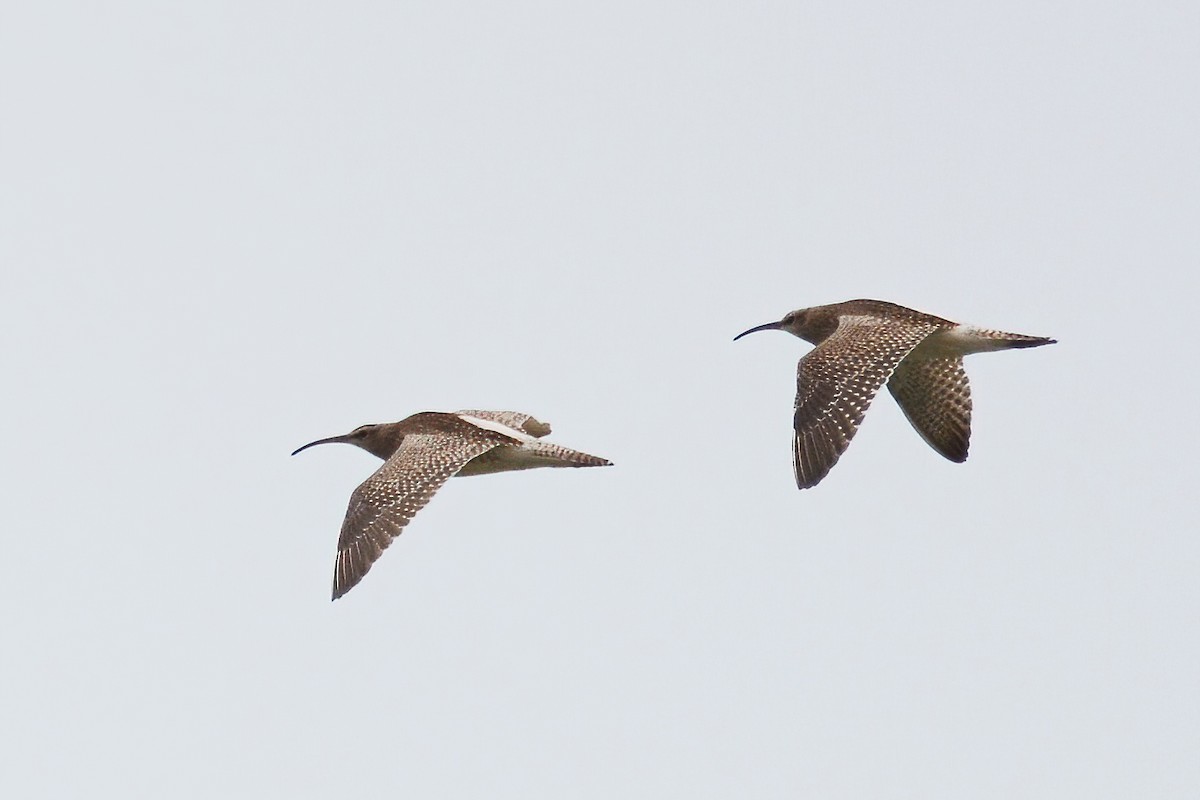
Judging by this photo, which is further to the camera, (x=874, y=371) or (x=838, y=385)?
(x=874, y=371)

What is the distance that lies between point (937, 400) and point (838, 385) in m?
3.37

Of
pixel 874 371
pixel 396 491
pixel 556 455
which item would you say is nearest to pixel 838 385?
pixel 874 371

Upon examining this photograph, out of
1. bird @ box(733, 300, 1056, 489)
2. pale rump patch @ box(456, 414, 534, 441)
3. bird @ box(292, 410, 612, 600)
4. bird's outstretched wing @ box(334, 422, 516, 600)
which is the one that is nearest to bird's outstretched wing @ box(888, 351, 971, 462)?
bird @ box(733, 300, 1056, 489)

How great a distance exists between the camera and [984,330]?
29.2m

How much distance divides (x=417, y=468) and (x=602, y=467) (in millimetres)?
2130

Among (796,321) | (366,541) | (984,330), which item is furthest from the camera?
(796,321)

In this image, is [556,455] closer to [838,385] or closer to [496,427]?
[496,427]

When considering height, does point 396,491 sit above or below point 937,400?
below

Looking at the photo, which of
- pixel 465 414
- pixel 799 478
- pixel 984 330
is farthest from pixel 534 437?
pixel 984 330

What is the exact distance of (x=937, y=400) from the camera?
1217 inches

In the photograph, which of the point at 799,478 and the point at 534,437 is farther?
the point at 534,437

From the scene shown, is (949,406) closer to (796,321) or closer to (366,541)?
(796,321)

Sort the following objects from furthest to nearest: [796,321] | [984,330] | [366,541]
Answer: [796,321]
[984,330]
[366,541]

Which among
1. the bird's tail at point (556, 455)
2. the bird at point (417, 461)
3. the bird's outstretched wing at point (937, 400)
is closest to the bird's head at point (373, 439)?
the bird at point (417, 461)
